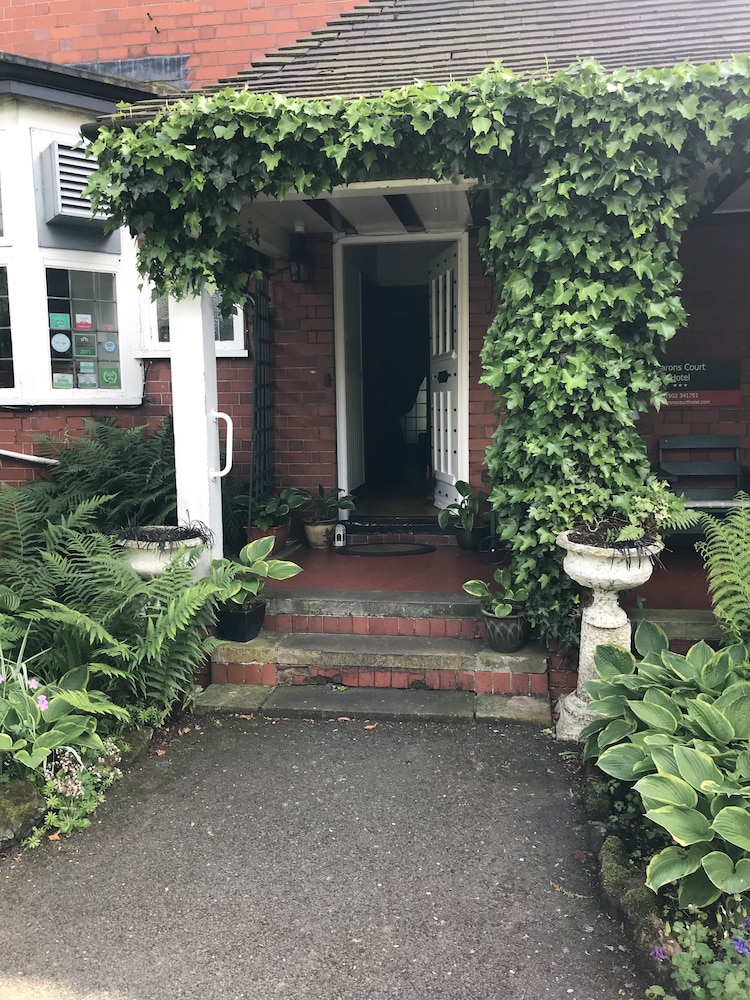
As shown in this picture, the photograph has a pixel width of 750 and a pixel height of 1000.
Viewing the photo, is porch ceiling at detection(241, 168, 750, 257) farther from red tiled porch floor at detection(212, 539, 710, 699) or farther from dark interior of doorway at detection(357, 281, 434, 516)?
red tiled porch floor at detection(212, 539, 710, 699)

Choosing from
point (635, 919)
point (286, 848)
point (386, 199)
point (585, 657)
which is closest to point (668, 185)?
point (386, 199)

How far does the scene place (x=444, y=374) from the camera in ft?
21.0

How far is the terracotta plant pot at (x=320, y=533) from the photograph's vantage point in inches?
237

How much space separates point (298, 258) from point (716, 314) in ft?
10.7

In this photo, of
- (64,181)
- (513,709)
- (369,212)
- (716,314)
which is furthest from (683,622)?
(64,181)

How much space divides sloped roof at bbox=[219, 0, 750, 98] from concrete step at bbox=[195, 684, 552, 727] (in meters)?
3.26

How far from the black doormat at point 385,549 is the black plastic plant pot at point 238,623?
1487 millimetres

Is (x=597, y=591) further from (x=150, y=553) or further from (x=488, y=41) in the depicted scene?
(x=488, y=41)

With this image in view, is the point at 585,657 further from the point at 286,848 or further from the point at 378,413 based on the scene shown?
the point at 378,413

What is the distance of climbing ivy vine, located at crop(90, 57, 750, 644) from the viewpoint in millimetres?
3420

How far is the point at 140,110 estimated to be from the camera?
4.08m

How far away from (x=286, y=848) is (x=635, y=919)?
4.21 feet

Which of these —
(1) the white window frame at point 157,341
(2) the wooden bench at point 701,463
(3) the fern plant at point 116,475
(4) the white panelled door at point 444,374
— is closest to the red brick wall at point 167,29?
(1) the white window frame at point 157,341

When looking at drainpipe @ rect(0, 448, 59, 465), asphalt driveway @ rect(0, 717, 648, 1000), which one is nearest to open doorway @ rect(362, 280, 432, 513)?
drainpipe @ rect(0, 448, 59, 465)
